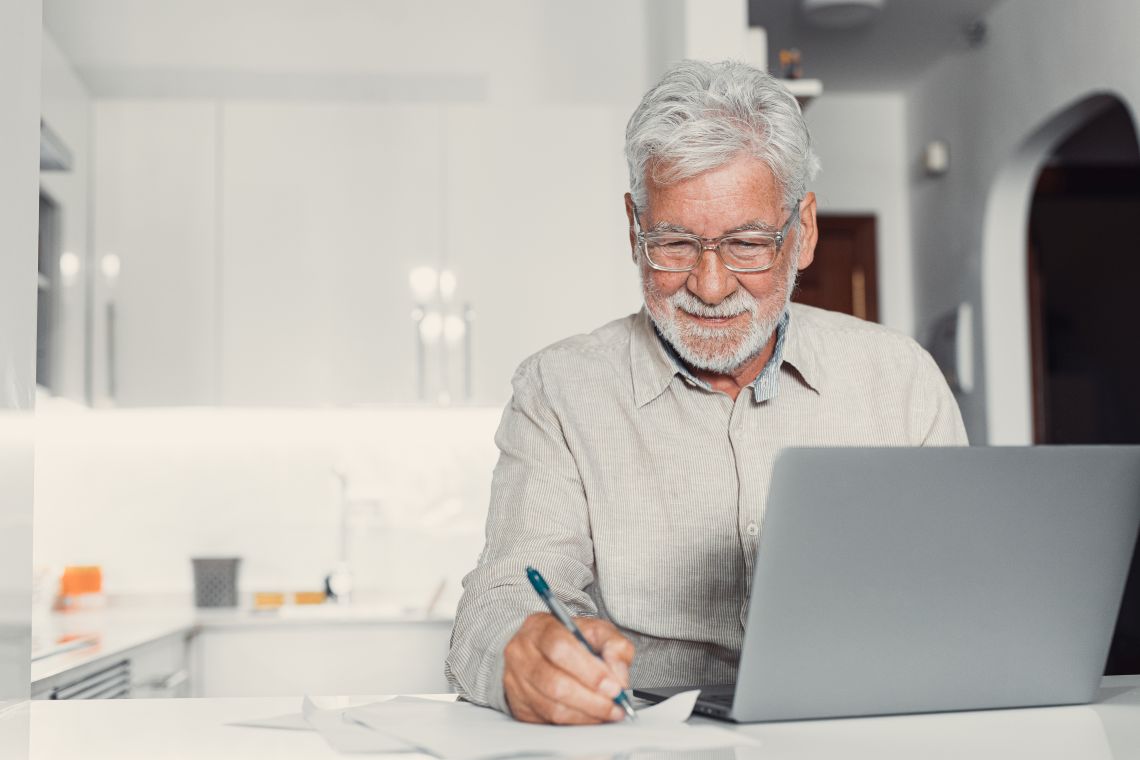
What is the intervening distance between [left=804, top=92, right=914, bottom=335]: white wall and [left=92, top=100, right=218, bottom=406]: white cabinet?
2804 millimetres

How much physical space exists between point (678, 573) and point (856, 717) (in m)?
0.50

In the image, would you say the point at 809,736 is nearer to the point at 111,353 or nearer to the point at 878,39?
the point at 111,353

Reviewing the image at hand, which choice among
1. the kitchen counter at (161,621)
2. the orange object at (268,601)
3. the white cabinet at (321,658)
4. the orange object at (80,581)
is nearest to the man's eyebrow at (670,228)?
the kitchen counter at (161,621)

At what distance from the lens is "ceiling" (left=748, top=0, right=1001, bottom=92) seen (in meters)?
4.44

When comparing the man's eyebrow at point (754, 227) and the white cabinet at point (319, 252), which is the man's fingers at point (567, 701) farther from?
the white cabinet at point (319, 252)

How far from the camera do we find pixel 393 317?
3.69m

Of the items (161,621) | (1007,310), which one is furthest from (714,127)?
(1007,310)

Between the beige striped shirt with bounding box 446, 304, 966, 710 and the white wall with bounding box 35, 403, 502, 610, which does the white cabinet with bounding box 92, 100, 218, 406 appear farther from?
the beige striped shirt with bounding box 446, 304, 966, 710

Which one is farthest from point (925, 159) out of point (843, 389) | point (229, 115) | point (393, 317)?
point (843, 389)

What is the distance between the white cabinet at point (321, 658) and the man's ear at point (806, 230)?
206 centimetres

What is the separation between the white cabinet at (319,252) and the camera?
366 centimetres

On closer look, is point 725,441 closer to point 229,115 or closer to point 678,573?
point 678,573

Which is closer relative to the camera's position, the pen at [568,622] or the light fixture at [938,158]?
the pen at [568,622]

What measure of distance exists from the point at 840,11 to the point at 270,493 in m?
2.49
